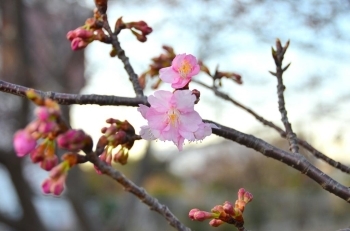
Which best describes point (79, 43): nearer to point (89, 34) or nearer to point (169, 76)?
point (89, 34)

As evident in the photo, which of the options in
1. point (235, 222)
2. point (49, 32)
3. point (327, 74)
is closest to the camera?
point (235, 222)

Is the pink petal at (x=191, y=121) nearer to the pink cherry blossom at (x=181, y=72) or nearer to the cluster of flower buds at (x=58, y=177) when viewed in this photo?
the pink cherry blossom at (x=181, y=72)

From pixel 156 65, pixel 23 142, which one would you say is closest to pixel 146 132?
pixel 23 142

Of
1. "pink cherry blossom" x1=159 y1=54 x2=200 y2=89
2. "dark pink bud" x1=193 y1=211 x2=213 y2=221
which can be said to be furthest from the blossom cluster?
"dark pink bud" x1=193 y1=211 x2=213 y2=221

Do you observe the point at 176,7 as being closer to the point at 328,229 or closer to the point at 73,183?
the point at 73,183

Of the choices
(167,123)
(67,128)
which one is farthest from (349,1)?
(67,128)

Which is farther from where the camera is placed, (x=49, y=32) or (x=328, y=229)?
(x=328, y=229)
